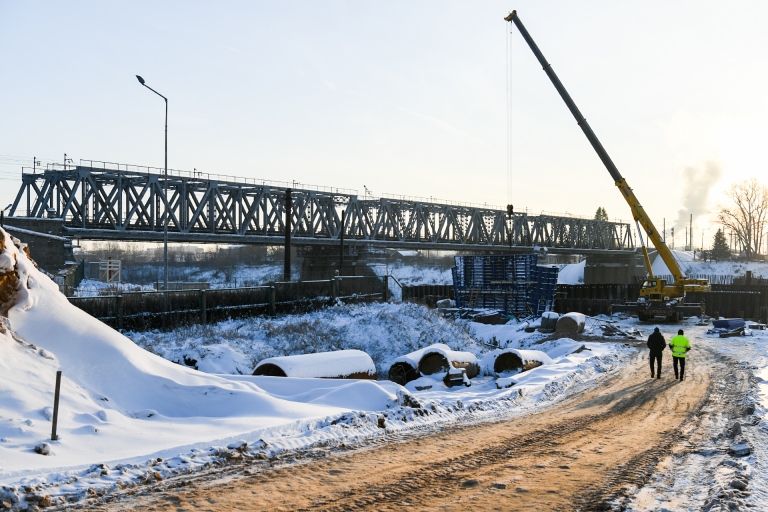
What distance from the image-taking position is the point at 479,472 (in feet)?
28.8

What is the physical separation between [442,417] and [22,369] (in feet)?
24.3

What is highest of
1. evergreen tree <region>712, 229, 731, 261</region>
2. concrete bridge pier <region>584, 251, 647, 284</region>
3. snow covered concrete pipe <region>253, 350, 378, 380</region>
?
evergreen tree <region>712, 229, 731, 261</region>

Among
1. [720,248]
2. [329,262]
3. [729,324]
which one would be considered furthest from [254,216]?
[720,248]

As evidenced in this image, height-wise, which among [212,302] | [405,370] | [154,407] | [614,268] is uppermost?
[614,268]

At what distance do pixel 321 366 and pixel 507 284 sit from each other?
74.0 feet

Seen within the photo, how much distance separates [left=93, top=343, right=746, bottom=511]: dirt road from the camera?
7.34m

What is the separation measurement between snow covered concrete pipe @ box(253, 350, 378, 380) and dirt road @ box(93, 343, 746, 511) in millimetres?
4596

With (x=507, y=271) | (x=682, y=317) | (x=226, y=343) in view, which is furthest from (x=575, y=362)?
(x=682, y=317)

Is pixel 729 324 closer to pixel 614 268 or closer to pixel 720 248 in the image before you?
pixel 614 268

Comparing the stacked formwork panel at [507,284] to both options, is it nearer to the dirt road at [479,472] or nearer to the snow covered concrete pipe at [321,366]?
the snow covered concrete pipe at [321,366]

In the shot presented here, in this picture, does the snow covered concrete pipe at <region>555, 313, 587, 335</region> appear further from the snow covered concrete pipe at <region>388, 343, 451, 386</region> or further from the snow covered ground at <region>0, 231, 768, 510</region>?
the snow covered concrete pipe at <region>388, 343, 451, 386</region>

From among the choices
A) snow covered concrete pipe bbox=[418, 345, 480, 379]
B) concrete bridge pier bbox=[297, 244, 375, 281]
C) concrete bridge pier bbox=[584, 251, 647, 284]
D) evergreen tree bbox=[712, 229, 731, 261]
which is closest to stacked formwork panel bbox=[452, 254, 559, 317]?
snow covered concrete pipe bbox=[418, 345, 480, 379]

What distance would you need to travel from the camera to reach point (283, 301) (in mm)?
27047

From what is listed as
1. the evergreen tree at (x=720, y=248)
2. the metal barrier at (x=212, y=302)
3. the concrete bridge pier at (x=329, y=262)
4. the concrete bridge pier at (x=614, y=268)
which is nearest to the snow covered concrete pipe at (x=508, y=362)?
the metal barrier at (x=212, y=302)
